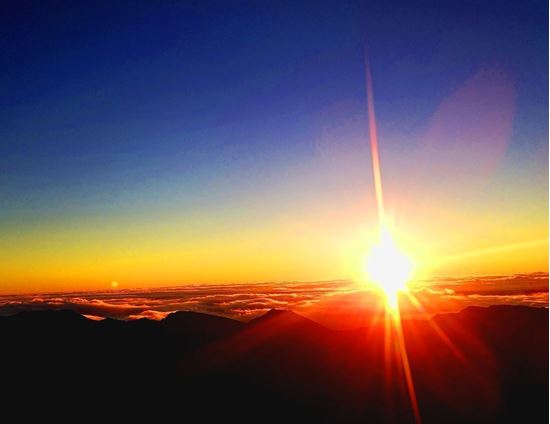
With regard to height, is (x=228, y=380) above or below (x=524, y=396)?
above

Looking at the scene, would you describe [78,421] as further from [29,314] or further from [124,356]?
[29,314]

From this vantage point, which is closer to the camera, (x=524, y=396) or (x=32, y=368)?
(x=32, y=368)

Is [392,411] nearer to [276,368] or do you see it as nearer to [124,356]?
[276,368]

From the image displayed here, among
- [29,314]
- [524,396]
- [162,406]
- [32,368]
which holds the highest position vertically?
[29,314]

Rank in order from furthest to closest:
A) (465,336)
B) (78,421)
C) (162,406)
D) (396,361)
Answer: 1. (465,336)
2. (396,361)
3. (162,406)
4. (78,421)

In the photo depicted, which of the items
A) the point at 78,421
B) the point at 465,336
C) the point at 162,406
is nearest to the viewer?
the point at 78,421

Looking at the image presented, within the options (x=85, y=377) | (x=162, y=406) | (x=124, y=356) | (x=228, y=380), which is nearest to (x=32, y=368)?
(x=85, y=377)
